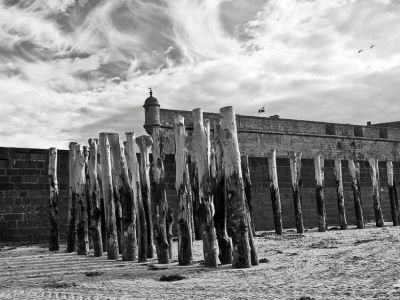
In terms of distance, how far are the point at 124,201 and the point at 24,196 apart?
18.7 ft

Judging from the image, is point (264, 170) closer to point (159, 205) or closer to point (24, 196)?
point (24, 196)

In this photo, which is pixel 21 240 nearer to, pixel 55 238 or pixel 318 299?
pixel 55 238

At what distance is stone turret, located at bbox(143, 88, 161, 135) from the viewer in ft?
73.6

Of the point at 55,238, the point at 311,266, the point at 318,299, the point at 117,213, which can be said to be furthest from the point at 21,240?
the point at 318,299

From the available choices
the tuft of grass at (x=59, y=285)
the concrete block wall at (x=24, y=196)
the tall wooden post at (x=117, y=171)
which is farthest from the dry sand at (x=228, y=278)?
the concrete block wall at (x=24, y=196)

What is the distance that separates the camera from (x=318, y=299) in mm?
4422

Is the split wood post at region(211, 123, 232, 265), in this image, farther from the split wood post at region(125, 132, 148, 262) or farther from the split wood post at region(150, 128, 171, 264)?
the split wood post at region(125, 132, 148, 262)

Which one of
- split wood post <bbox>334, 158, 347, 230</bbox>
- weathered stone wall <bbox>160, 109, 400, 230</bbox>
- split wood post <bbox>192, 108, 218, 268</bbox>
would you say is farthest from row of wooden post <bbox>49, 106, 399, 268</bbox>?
split wood post <bbox>334, 158, 347, 230</bbox>

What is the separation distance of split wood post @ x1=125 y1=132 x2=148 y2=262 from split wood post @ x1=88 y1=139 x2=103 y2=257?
1446mm

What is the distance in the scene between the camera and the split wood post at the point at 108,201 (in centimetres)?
911

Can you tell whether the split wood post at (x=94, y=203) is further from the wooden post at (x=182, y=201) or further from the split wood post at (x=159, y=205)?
the wooden post at (x=182, y=201)

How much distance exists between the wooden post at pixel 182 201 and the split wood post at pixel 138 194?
1.00 m

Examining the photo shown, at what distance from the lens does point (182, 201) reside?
7.87 meters

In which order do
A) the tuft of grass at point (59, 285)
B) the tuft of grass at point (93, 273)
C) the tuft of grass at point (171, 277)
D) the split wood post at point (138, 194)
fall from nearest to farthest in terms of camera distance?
the tuft of grass at point (59, 285)
the tuft of grass at point (171, 277)
the tuft of grass at point (93, 273)
the split wood post at point (138, 194)
